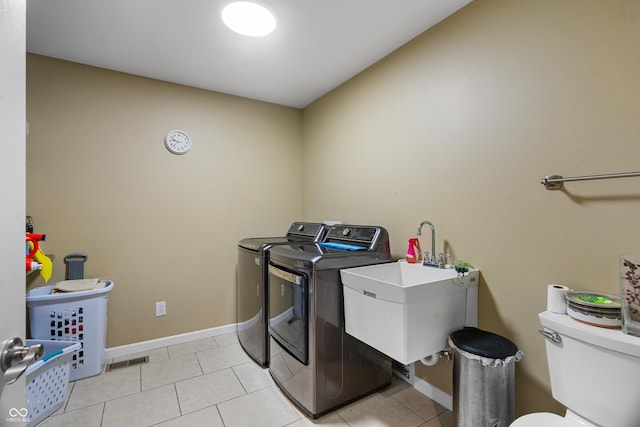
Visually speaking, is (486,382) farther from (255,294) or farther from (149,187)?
(149,187)

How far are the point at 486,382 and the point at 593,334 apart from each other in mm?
478

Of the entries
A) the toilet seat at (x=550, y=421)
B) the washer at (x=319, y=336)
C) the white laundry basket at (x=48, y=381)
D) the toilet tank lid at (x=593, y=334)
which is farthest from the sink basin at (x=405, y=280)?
the white laundry basket at (x=48, y=381)

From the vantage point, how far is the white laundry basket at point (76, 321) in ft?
6.41

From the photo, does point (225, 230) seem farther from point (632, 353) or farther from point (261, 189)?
point (632, 353)

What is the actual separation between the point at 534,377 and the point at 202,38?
2.75 meters

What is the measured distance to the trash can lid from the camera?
50.3 inches

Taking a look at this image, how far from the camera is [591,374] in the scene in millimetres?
1035

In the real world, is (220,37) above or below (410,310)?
above

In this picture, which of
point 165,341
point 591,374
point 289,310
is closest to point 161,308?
point 165,341

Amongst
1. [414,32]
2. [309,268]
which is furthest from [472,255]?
[414,32]

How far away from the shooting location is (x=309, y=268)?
1.70m

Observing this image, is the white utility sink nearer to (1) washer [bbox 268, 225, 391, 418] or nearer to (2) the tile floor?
(1) washer [bbox 268, 225, 391, 418]

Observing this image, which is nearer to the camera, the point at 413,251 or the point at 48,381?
the point at 48,381

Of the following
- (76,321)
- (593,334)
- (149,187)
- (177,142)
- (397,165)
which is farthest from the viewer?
(177,142)
